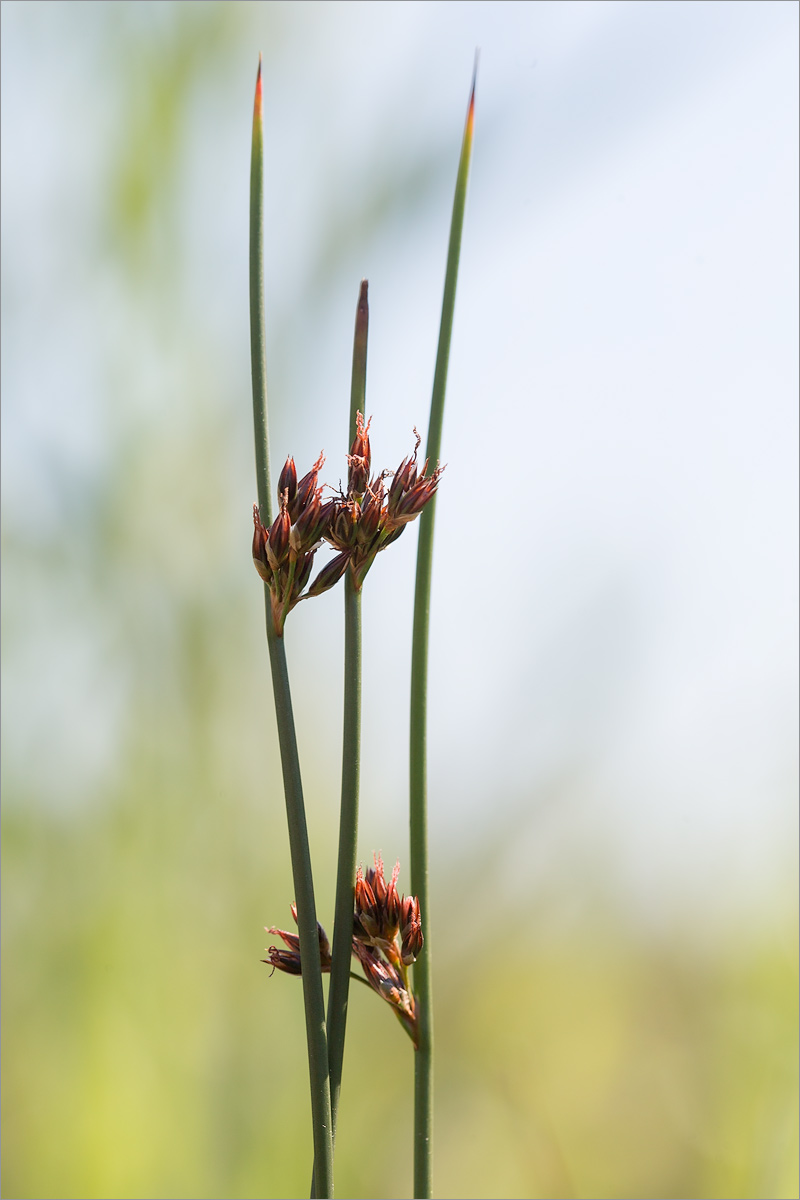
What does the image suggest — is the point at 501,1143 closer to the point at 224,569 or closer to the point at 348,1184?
the point at 348,1184

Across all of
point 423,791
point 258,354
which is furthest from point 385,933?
point 258,354

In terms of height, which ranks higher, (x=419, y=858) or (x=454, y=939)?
(x=419, y=858)

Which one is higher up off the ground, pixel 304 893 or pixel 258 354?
pixel 258 354

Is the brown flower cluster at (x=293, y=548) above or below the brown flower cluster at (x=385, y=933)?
above

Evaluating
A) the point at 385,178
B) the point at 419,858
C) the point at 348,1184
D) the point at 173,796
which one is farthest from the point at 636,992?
the point at 385,178

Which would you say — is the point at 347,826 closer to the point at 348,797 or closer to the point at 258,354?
the point at 348,797

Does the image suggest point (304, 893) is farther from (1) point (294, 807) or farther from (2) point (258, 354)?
(2) point (258, 354)
